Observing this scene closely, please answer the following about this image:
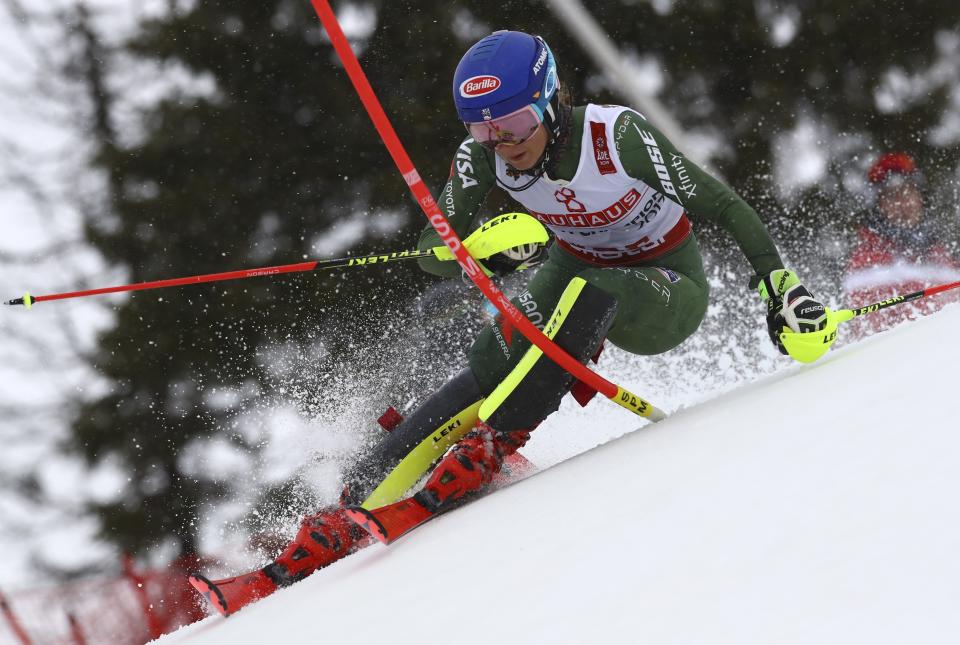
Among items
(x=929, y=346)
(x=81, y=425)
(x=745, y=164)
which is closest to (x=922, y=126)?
(x=745, y=164)

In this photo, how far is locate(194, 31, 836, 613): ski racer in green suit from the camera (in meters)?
2.39

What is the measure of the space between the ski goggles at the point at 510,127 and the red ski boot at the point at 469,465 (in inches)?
33.5

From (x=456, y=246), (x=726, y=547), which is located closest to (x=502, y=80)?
(x=456, y=246)

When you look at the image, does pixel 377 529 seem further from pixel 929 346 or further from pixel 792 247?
pixel 792 247

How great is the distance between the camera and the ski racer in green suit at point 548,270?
2.39 meters

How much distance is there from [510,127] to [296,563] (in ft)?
4.47

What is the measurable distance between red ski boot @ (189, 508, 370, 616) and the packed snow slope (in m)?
0.34

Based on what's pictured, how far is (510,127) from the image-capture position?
244 cm

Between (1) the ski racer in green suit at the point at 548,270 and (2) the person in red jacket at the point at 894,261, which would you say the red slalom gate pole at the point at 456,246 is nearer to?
(1) the ski racer in green suit at the point at 548,270

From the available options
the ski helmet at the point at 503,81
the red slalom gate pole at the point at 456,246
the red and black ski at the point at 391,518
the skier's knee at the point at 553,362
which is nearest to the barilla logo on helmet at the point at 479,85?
the ski helmet at the point at 503,81

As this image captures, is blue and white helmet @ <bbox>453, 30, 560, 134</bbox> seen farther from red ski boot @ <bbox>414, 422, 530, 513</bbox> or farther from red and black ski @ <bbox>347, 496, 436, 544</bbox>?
red and black ski @ <bbox>347, 496, 436, 544</bbox>

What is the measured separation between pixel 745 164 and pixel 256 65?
4423mm

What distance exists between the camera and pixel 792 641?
2.59 feet

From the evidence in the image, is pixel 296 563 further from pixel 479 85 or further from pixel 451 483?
pixel 479 85
